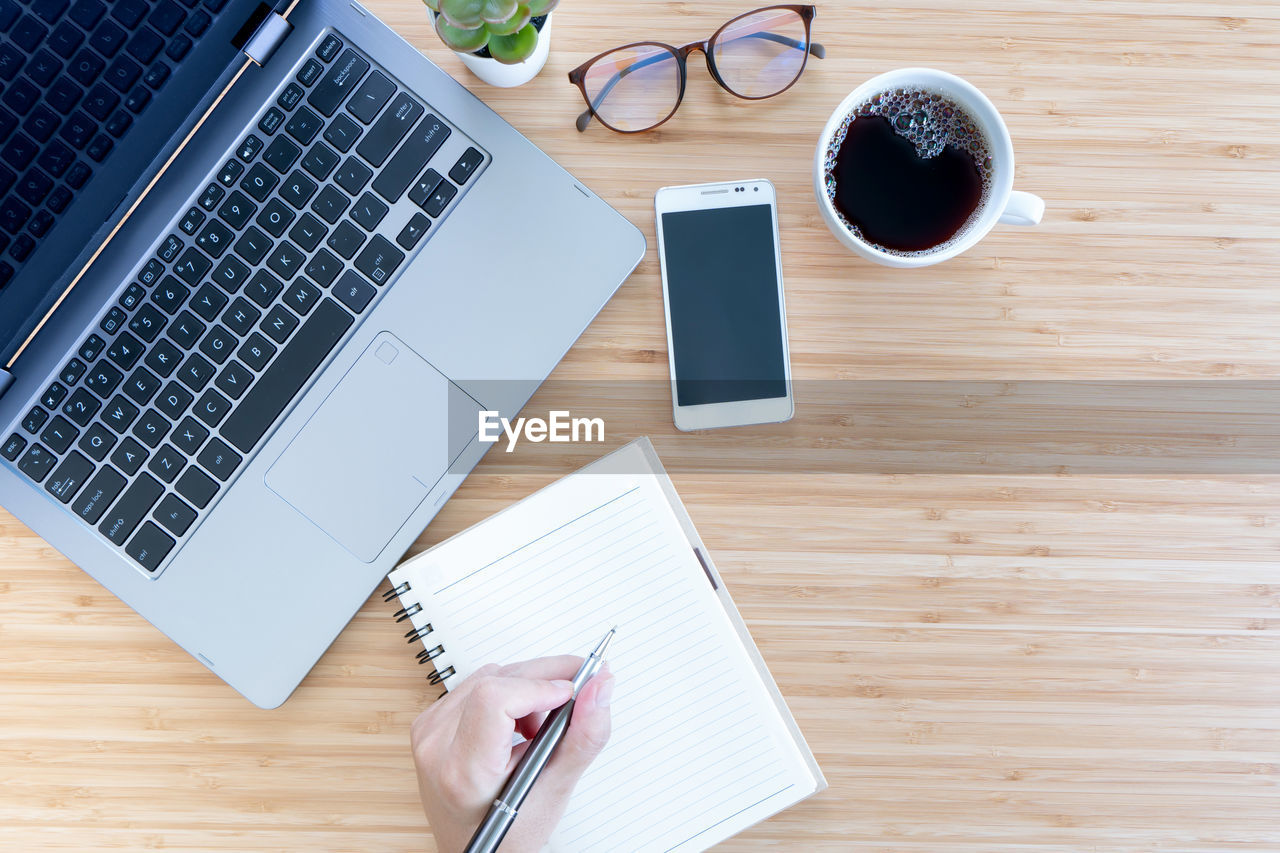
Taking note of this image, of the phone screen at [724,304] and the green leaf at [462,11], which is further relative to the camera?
the phone screen at [724,304]

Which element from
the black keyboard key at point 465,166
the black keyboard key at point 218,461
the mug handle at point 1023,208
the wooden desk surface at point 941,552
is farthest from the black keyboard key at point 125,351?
the mug handle at point 1023,208

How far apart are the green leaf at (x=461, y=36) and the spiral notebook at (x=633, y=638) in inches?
14.4

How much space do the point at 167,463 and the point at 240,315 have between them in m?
0.15

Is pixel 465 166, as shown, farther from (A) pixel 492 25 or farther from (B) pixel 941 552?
(B) pixel 941 552

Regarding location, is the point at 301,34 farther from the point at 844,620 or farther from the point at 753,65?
the point at 844,620

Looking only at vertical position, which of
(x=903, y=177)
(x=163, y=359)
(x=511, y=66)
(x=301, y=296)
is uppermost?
(x=903, y=177)

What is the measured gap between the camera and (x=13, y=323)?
66 cm

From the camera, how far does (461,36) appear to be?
616mm

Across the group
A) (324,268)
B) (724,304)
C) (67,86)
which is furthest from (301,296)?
(724,304)

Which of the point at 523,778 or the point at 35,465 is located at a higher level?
the point at 523,778

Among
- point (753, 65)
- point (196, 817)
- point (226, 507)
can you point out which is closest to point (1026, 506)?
point (753, 65)

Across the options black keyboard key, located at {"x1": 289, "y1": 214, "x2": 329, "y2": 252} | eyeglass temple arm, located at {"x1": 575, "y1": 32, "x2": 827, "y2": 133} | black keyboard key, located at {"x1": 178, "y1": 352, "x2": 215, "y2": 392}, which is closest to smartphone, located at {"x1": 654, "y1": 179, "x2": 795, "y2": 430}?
eyeglass temple arm, located at {"x1": 575, "y1": 32, "x2": 827, "y2": 133}

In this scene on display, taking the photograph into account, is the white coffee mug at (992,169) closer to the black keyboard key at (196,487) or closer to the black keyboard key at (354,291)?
the black keyboard key at (354,291)

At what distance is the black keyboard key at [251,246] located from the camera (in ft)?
2.31
